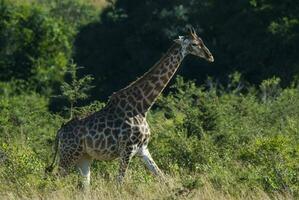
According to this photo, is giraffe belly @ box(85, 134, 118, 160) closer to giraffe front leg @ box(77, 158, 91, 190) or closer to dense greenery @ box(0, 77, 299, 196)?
giraffe front leg @ box(77, 158, 91, 190)

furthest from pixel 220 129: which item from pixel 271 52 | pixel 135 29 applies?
pixel 135 29

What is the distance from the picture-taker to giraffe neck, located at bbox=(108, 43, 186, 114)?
577 inches

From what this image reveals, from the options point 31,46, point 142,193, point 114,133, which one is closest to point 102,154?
point 114,133

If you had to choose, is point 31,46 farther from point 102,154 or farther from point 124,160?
point 124,160

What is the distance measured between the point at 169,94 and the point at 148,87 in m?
6.62

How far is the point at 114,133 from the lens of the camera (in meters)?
14.5

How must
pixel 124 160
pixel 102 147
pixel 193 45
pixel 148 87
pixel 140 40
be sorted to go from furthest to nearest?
pixel 140 40, pixel 193 45, pixel 148 87, pixel 102 147, pixel 124 160

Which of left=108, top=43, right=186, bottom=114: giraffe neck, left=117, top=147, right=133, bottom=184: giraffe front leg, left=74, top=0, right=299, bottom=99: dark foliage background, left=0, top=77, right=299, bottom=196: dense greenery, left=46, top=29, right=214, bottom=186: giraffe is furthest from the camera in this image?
left=74, top=0, right=299, bottom=99: dark foliage background

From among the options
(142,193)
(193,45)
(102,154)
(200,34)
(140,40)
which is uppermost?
(193,45)

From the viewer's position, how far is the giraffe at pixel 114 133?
567 inches

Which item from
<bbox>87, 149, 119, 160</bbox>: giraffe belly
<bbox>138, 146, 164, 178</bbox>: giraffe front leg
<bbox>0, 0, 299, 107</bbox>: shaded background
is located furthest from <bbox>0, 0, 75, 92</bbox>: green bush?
<bbox>138, 146, 164, 178</bbox>: giraffe front leg

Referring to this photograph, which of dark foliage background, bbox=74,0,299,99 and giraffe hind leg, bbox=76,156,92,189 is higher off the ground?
giraffe hind leg, bbox=76,156,92,189

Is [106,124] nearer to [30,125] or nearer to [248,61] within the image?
[30,125]

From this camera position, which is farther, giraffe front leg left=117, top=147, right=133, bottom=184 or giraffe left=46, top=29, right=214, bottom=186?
giraffe left=46, top=29, right=214, bottom=186
